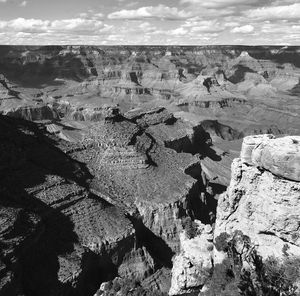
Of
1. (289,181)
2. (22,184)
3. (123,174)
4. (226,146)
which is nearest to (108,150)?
(123,174)

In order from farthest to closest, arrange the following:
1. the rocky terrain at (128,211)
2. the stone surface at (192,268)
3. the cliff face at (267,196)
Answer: the stone surface at (192,268), the rocky terrain at (128,211), the cliff face at (267,196)

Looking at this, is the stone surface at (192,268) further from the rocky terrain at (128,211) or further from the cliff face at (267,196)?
the cliff face at (267,196)

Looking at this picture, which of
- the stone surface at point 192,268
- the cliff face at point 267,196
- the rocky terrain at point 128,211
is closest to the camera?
the cliff face at point 267,196

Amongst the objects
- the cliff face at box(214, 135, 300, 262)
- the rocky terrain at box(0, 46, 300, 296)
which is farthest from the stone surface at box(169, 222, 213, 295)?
the cliff face at box(214, 135, 300, 262)

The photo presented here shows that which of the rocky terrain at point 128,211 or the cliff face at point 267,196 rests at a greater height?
the cliff face at point 267,196

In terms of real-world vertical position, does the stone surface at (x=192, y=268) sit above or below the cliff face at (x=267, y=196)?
below

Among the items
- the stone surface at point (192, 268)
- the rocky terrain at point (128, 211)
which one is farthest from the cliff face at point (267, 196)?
the stone surface at point (192, 268)

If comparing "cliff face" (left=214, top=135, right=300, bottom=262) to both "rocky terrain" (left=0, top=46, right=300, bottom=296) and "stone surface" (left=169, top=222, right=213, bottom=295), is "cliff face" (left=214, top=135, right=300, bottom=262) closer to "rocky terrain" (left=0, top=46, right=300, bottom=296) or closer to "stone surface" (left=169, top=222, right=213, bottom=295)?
"rocky terrain" (left=0, top=46, right=300, bottom=296)

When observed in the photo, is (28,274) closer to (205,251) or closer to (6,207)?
(6,207)

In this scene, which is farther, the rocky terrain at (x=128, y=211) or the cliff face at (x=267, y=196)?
the rocky terrain at (x=128, y=211)
